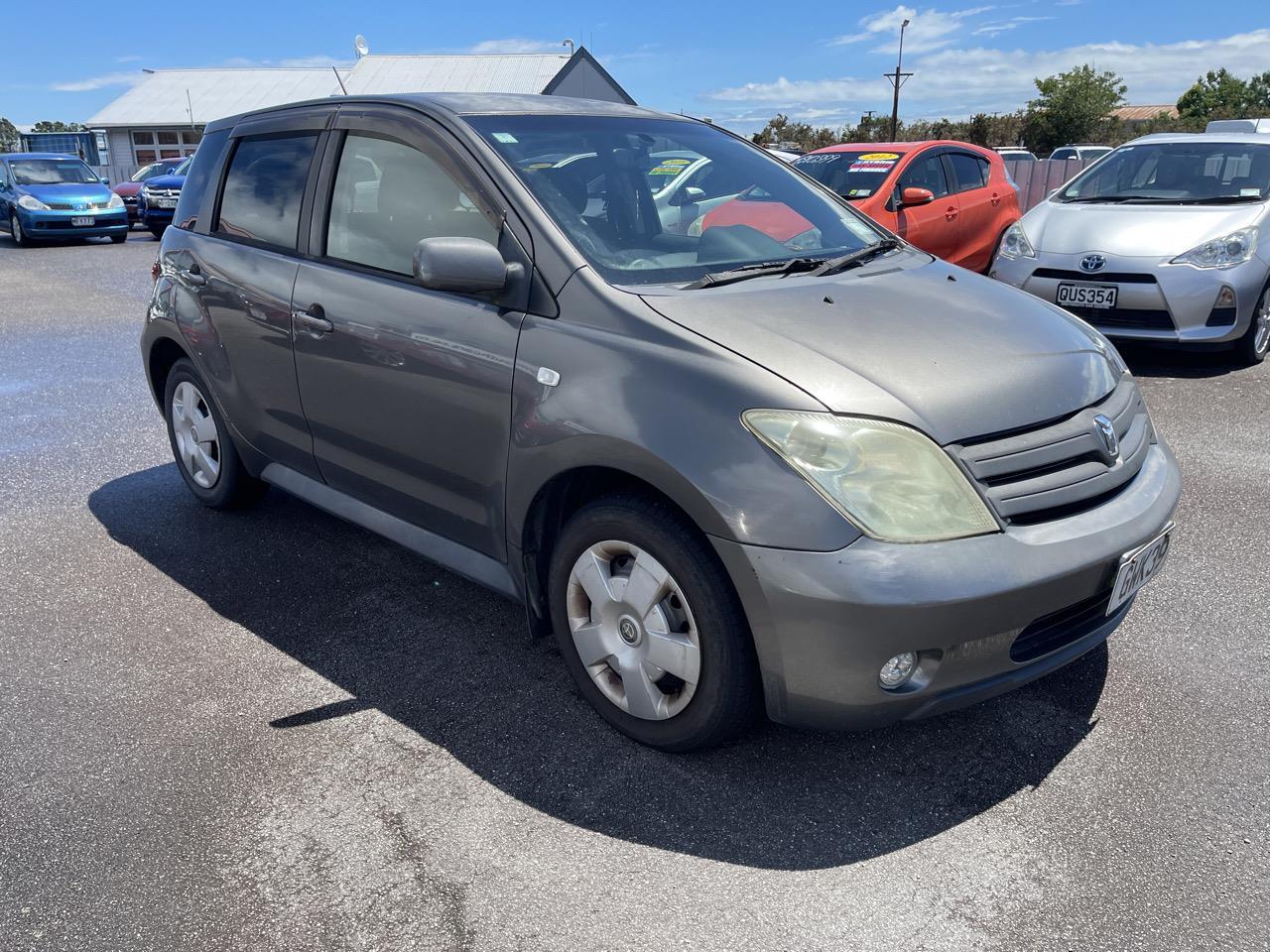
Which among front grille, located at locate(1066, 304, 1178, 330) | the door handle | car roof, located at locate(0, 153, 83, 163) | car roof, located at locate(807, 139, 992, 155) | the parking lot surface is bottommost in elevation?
the parking lot surface

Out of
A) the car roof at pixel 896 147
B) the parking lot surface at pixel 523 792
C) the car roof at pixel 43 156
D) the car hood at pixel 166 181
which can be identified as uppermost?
the car roof at pixel 43 156

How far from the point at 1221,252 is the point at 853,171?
12.5 feet

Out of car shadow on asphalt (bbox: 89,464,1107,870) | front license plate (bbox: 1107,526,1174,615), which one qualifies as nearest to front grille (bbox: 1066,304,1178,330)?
car shadow on asphalt (bbox: 89,464,1107,870)

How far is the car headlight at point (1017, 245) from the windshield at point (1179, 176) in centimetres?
76

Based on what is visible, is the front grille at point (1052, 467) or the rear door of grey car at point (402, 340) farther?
the rear door of grey car at point (402, 340)

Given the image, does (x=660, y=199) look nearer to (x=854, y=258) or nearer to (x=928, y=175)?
(x=854, y=258)

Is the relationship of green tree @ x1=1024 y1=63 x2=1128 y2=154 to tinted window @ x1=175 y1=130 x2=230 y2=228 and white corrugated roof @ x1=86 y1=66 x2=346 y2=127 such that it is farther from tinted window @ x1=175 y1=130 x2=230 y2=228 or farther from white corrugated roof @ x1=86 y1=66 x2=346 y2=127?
tinted window @ x1=175 y1=130 x2=230 y2=228

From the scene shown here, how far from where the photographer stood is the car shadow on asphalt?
2596 millimetres

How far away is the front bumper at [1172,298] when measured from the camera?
675cm

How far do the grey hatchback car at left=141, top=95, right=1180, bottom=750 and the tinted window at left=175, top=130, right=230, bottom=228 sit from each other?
583mm

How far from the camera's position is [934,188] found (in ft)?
32.4

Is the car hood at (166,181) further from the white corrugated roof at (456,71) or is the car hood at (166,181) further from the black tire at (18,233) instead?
the white corrugated roof at (456,71)

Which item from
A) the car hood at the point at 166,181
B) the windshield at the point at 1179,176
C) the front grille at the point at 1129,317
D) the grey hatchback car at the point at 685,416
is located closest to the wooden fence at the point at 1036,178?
the windshield at the point at 1179,176

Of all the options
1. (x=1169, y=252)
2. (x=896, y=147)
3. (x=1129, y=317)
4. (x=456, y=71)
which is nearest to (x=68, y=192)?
(x=896, y=147)
